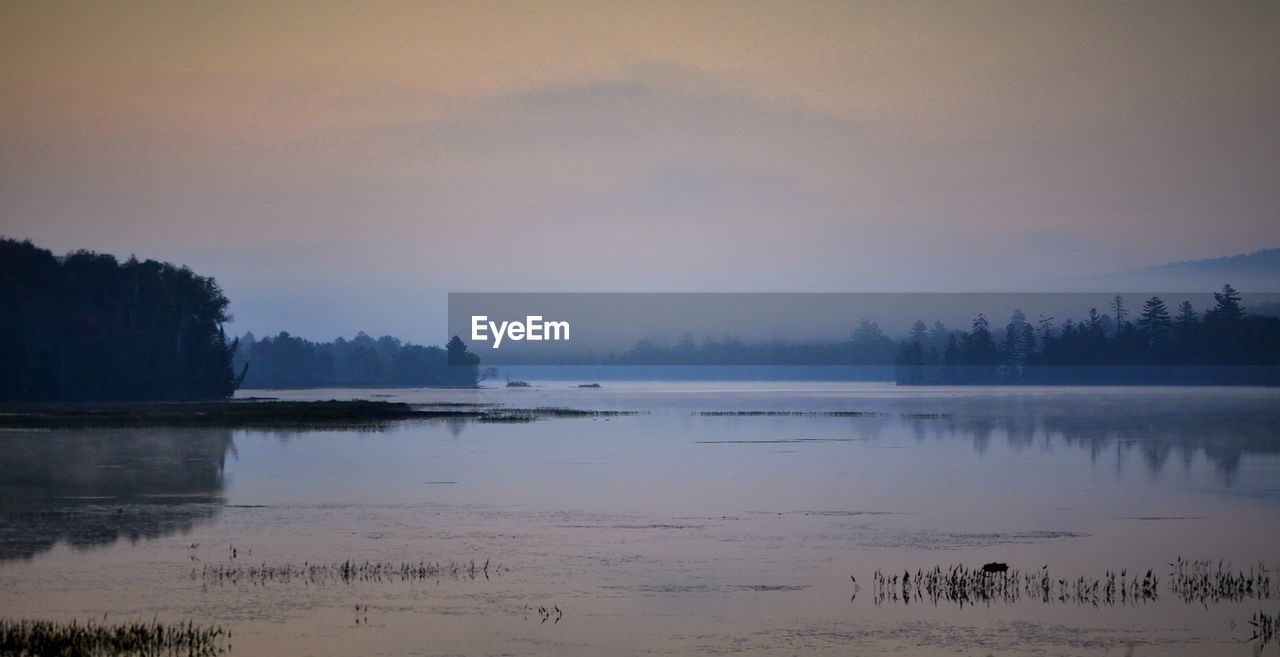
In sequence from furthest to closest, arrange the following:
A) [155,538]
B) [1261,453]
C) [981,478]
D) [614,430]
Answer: [614,430]
[1261,453]
[981,478]
[155,538]

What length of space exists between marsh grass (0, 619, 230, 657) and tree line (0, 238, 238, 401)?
96951 mm

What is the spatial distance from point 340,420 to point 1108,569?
69232 millimetres

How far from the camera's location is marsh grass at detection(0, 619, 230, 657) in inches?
702

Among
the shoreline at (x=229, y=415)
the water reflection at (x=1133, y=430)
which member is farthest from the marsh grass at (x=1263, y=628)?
the shoreline at (x=229, y=415)

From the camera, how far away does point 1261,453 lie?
57.4 m

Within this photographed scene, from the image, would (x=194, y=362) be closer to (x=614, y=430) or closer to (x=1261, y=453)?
(x=614, y=430)

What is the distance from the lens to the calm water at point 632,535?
65.9ft

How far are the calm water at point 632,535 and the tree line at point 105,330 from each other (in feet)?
159

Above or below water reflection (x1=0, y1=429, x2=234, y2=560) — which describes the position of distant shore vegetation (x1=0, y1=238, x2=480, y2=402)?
above

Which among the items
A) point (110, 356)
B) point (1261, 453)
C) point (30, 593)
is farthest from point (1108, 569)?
point (110, 356)

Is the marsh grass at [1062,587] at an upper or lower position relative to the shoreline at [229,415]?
lower

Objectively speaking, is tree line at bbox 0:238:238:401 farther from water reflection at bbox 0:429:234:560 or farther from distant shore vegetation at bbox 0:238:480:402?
water reflection at bbox 0:429:234:560

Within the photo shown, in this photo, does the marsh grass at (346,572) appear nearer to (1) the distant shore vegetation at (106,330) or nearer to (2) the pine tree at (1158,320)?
(1) the distant shore vegetation at (106,330)

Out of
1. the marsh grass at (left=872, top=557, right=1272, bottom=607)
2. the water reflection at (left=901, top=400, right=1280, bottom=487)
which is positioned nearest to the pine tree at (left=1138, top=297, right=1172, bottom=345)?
the water reflection at (left=901, top=400, right=1280, bottom=487)
